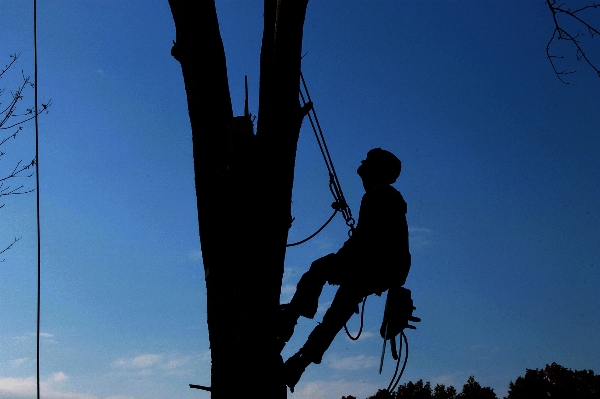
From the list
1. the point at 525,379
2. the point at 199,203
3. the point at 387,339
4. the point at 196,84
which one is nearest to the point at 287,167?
the point at 199,203

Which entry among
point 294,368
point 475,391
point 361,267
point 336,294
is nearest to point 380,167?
point 361,267

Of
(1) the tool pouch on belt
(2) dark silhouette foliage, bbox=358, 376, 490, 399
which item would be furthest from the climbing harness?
(2) dark silhouette foliage, bbox=358, 376, 490, 399

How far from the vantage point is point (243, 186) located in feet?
9.79

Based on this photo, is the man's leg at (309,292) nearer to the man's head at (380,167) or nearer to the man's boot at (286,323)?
the man's boot at (286,323)

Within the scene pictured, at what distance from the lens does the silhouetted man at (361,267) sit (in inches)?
140

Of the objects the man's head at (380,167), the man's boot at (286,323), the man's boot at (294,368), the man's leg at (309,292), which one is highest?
the man's head at (380,167)

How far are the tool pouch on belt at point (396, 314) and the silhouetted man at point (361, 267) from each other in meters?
0.08

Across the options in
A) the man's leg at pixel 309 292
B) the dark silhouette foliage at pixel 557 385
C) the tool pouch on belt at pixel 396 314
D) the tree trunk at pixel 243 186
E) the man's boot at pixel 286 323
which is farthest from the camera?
the dark silhouette foliage at pixel 557 385

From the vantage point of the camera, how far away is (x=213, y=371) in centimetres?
283

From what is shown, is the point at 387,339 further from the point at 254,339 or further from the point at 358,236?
the point at 254,339

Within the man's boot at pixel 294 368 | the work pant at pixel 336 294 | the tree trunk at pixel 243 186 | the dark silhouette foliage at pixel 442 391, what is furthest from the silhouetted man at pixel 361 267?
the dark silhouette foliage at pixel 442 391

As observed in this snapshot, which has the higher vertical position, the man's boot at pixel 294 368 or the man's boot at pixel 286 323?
the man's boot at pixel 286 323

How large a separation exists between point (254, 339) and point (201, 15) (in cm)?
179

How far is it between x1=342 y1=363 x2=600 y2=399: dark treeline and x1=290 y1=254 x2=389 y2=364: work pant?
49.2 feet
